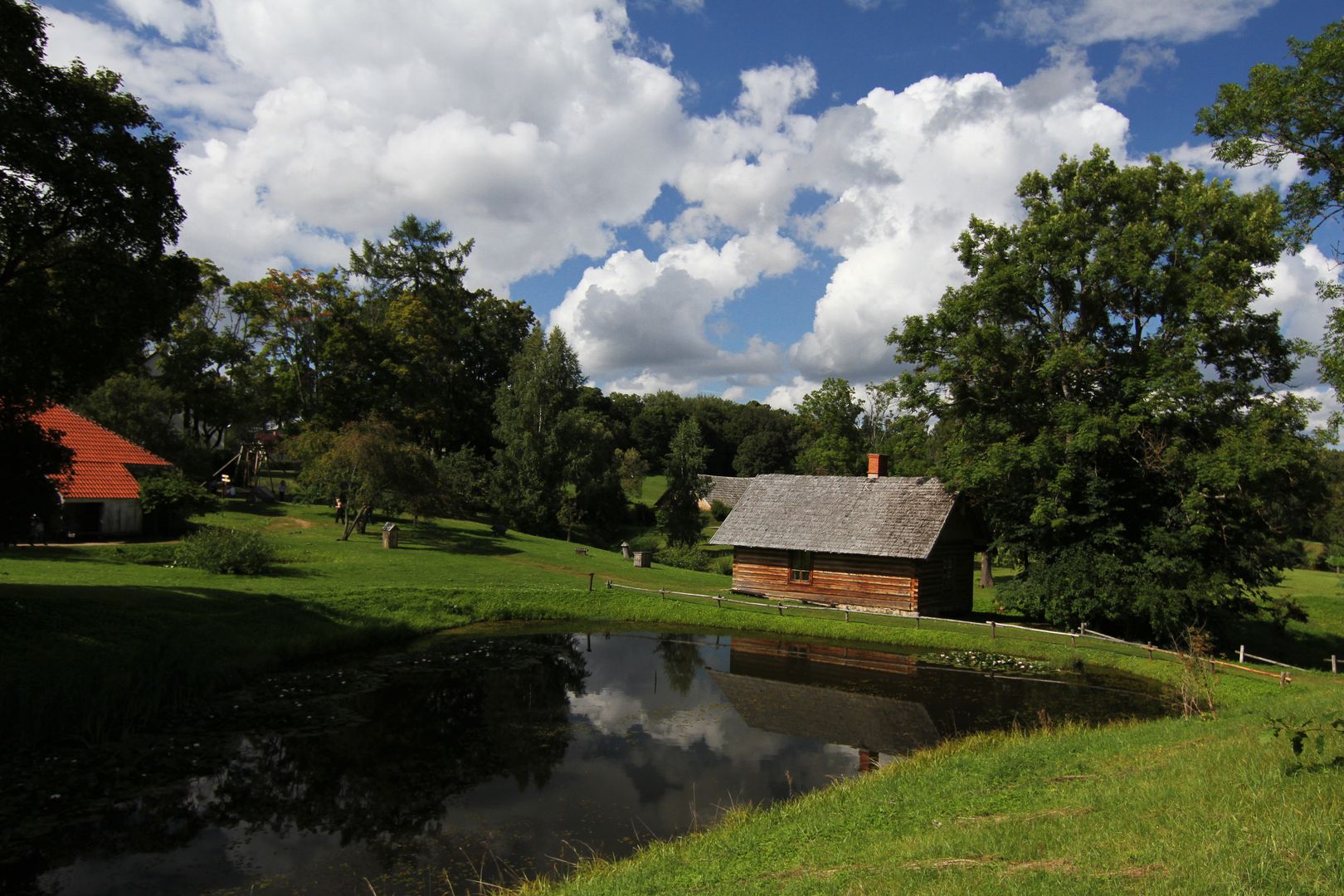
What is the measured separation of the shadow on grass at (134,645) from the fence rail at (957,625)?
1222cm

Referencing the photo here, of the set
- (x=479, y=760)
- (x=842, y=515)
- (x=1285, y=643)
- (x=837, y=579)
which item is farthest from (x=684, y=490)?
(x=479, y=760)

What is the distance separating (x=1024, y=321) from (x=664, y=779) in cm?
2189

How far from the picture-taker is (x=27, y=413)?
17562 millimetres

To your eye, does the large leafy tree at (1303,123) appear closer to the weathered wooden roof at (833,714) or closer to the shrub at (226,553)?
the weathered wooden roof at (833,714)

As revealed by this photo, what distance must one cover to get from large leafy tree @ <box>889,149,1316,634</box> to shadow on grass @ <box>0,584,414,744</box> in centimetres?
2124

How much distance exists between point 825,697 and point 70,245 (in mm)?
20150

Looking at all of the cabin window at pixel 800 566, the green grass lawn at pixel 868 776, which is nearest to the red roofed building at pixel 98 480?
the green grass lawn at pixel 868 776

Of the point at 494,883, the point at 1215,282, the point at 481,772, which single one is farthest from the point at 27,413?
the point at 1215,282

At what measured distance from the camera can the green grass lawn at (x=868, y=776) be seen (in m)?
7.44

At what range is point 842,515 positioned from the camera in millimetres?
33219

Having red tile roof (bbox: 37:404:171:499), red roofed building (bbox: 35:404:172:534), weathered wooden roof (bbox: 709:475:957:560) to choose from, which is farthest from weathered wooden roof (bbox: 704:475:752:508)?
red roofed building (bbox: 35:404:172:534)

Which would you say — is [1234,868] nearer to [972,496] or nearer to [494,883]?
[494,883]

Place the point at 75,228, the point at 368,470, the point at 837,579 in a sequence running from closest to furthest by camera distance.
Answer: the point at 75,228 → the point at 837,579 → the point at 368,470

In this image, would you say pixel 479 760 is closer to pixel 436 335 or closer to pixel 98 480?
pixel 98 480
